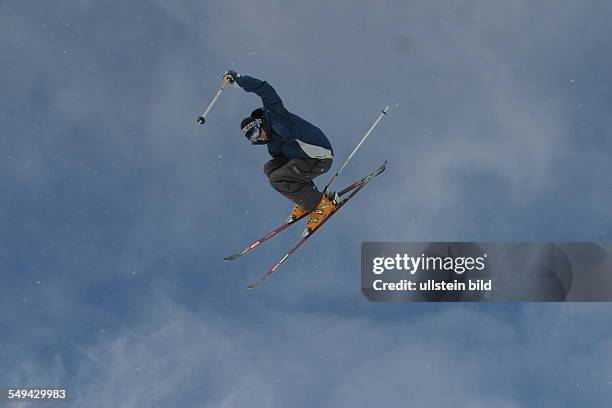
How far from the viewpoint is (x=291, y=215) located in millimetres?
19406

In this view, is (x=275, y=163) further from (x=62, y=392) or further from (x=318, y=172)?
(x=62, y=392)

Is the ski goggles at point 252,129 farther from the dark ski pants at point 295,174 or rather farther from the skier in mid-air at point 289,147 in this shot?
the dark ski pants at point 295,174

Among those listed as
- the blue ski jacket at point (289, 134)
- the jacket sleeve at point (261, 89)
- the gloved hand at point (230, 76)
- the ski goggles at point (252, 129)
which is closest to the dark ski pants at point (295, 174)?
the blue ski jacket at point (289, 134)

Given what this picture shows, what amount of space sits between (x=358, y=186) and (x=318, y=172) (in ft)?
8.45

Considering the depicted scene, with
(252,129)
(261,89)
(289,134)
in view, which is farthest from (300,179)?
(261,89)

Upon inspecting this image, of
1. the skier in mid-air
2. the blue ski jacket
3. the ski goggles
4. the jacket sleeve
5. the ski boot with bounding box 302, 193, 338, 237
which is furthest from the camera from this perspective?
the ski boot with bounding box 302, 193, 338, 237

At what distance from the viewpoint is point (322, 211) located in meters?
18.5

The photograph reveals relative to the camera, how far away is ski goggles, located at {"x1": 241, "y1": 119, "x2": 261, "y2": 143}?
15688mm

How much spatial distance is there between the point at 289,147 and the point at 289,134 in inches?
15.6

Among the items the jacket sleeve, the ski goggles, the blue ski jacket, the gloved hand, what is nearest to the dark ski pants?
the blue ski jacket

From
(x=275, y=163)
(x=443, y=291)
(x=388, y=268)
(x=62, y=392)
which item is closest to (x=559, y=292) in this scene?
(x=443, y=291)

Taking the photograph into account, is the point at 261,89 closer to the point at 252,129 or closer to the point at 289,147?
the point at 252,129

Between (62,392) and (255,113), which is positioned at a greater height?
(255,113)

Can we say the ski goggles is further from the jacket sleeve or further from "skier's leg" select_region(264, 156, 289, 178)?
"skier's leg" select_region(264, 156, 289, 178)
